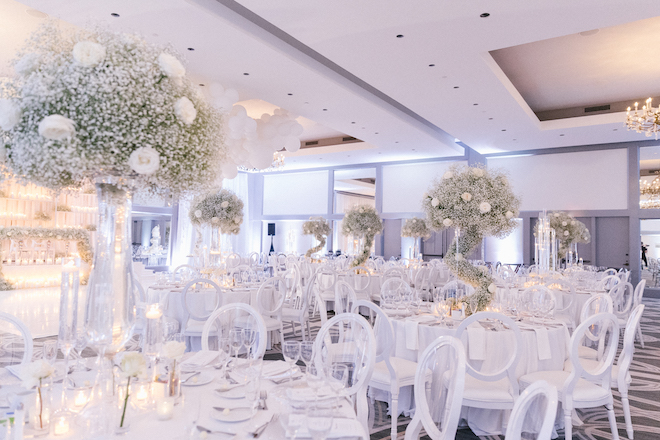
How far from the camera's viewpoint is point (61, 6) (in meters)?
5.40

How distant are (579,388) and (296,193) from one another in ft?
52.3

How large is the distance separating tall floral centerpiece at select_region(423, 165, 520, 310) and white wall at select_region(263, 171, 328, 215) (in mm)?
13627

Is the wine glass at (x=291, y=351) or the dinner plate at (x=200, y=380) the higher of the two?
the wine glass at (x=291, y=351)

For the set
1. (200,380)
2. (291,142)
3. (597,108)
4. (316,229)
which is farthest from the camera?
(316,229)

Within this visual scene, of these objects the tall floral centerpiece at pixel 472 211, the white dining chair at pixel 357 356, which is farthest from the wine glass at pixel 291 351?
the tall floral centerpiece at pixel 472 211

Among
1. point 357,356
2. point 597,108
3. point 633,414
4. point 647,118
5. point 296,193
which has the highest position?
point 597,108

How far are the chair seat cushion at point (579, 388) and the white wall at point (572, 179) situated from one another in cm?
1055

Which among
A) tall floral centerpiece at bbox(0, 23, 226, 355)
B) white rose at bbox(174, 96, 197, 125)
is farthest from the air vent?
white rose at bbox(174, 96, 197, 125)

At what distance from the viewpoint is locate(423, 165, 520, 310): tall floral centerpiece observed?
415cm

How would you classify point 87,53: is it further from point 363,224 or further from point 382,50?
point 363,224

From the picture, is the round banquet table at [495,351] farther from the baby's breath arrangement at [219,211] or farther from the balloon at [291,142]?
Result: the balloon at [291,142]

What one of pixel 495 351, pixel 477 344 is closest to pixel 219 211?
pixel 477 344

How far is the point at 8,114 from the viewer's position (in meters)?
1.55

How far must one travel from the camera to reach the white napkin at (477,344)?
3582mm
